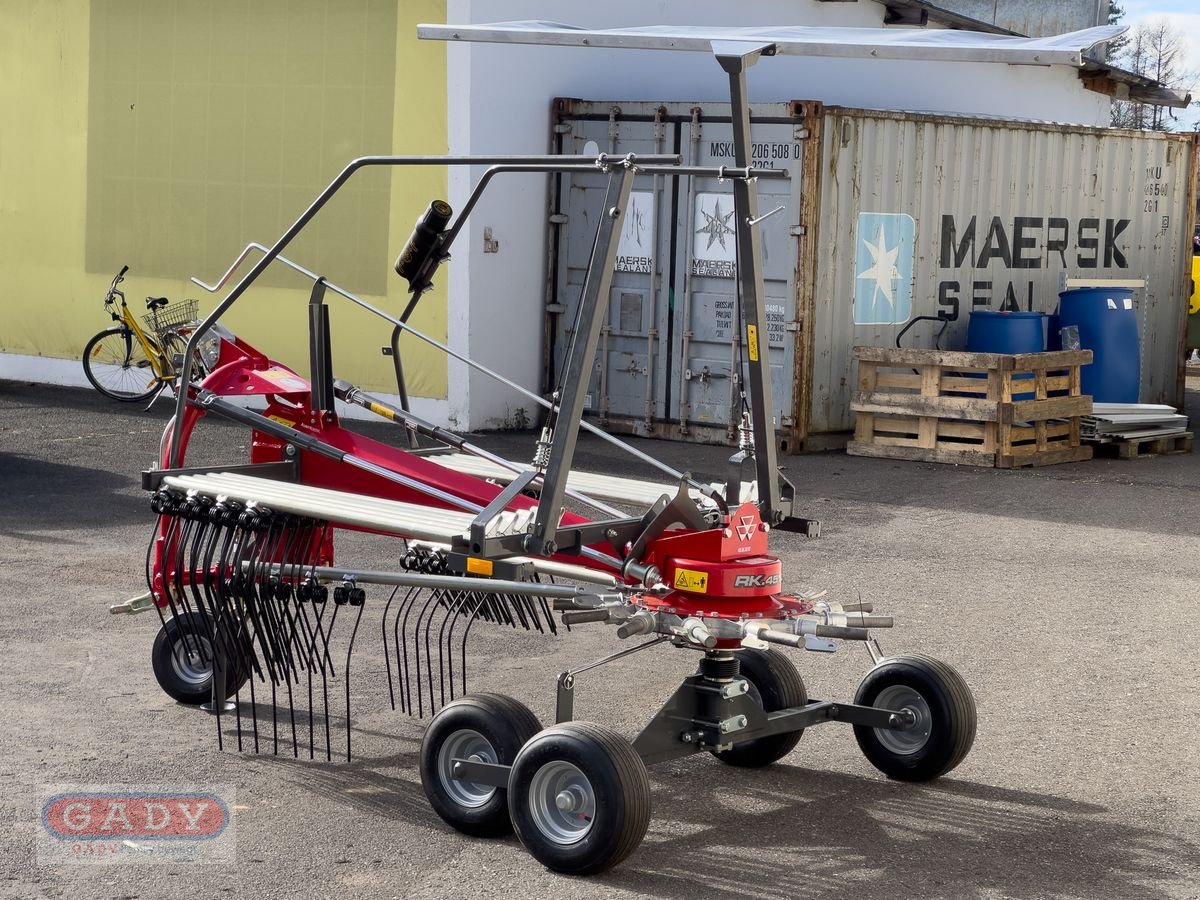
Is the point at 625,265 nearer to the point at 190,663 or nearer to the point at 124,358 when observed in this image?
the point at 124,358

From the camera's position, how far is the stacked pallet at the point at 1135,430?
1359 cm

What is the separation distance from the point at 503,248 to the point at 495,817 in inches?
389

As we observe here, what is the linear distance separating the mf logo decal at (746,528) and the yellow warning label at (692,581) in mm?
194

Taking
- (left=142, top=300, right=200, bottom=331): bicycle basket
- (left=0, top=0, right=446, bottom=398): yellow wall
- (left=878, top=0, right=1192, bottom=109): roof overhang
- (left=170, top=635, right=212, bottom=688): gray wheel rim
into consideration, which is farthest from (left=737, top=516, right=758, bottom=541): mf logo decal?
(left=878, top=0, right=1192, bottom=109): roof overhang

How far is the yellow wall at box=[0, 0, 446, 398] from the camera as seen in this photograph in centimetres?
1473

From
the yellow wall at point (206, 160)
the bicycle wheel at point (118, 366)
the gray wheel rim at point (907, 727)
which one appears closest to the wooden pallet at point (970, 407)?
the yellow wall at point (206, 160)

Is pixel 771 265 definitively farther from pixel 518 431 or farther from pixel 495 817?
pixel 495 817

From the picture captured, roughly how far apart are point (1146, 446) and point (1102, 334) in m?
1.06

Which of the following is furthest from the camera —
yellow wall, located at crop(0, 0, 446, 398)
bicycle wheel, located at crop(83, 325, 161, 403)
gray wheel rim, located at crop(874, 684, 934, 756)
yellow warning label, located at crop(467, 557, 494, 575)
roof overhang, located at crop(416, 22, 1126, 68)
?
bicycle wheel, located at crop(83, 325, 161, 403)

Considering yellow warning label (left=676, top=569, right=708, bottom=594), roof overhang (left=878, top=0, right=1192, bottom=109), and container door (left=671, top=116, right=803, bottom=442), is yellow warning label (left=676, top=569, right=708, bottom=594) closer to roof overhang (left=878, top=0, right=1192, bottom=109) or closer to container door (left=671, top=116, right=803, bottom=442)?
container door (left=671, top=116, right=803, bottom=442)

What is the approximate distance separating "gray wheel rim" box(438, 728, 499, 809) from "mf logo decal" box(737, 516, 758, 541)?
38.9 inches

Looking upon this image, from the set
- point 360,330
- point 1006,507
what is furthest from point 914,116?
point 360,330

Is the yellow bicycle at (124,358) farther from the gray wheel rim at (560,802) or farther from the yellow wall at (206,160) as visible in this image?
the gray wheel rim at (560,802)

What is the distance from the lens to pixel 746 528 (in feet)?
17.0
